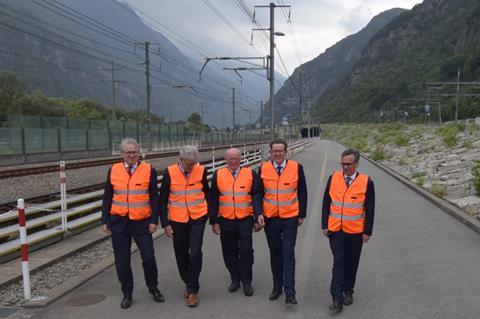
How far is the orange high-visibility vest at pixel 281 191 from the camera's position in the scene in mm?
5496

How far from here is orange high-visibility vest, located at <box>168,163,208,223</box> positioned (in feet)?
18.2

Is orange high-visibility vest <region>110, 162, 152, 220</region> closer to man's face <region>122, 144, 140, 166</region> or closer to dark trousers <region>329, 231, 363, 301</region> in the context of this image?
man's face <region>122, 144, 140, 166</region>

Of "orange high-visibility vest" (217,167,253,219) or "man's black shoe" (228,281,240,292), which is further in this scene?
"man's black shoe" (228,281,240,292)

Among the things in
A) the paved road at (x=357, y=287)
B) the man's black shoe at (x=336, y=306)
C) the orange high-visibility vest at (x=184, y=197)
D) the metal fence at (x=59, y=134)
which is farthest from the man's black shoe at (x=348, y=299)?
the metal fence at (x=59, y=134)

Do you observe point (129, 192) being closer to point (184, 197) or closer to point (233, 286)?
point (184, 197)

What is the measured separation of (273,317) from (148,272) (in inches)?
61.3

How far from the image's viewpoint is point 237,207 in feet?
18.5

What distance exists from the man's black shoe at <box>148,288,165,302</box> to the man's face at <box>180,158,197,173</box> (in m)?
1.46

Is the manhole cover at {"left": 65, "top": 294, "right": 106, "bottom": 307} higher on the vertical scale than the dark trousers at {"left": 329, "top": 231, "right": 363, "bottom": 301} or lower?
lower

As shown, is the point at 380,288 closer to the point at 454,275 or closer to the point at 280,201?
the point at 454,275

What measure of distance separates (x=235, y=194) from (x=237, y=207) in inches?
6.0

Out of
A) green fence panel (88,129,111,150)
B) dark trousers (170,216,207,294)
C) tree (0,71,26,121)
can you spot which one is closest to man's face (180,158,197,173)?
dark trousers (170,216,207,294)

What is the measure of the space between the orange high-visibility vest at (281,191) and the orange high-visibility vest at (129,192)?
1.37m

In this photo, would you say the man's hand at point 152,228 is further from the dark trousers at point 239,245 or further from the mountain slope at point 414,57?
the mountain slope at point 414,57
